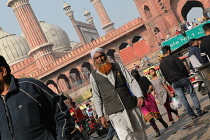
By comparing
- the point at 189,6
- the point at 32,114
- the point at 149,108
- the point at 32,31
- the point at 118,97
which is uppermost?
the point at 32,31

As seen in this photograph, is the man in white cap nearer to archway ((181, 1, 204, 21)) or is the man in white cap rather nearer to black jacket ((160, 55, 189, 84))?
black jacket ((160, 55, 189, 84))

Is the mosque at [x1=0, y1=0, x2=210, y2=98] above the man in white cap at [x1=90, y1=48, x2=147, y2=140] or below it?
above

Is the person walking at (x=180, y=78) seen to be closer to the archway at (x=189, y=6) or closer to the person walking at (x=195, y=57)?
the person walking at (x=195, y=57)

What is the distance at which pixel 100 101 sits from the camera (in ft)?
11.0

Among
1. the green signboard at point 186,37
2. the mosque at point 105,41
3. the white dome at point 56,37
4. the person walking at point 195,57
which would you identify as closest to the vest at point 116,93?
the person walking at point 195,57

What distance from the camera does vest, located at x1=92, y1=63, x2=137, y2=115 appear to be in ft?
10.5

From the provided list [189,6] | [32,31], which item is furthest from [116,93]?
[32,31]

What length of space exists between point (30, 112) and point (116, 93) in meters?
1.35

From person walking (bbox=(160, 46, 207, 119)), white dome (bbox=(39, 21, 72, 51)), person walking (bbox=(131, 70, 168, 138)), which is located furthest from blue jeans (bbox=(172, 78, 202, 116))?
white dome (bbox=(39, 21, 72, 51))

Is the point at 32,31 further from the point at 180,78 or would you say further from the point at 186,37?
the point at 180,78

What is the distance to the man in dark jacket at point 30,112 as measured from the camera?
1.96 meters

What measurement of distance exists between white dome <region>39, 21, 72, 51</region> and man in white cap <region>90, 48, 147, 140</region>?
132 ft

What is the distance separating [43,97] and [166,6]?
24391 mm

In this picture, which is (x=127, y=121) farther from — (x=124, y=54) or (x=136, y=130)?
(x=124, y=54)
